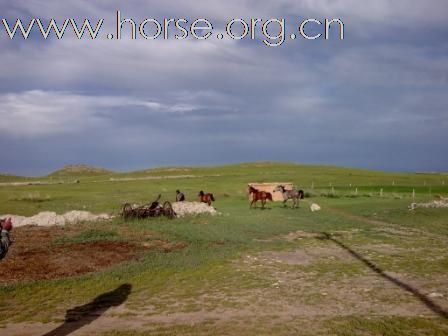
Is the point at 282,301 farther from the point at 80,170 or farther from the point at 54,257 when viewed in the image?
the point at 80,170

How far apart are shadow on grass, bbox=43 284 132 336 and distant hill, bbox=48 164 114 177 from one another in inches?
5376

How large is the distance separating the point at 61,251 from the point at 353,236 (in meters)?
14.9

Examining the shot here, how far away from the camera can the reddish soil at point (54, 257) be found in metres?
17.3

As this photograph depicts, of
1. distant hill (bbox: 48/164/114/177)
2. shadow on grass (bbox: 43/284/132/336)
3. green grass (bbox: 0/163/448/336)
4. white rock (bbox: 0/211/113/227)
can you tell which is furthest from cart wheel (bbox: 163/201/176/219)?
distant hill (bbox: 48/164/114/177)

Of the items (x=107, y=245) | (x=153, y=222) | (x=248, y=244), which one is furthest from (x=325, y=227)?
(x=107, y=245)

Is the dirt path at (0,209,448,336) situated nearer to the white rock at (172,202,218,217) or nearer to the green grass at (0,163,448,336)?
the green grass at (0,163,448,336)

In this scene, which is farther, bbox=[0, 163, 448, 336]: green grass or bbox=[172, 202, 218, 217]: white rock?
bbox=[172, 202, 218, 217]: white rock

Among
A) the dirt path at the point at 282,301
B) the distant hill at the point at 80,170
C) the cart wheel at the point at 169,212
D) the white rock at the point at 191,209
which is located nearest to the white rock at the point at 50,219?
the cart wheel at the point at 169,212

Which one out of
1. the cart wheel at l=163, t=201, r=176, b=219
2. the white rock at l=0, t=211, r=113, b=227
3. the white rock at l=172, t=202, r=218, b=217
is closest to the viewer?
the white rock at l=0, t=211, r=113, b=227

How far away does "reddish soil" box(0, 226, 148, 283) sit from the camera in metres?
17.3

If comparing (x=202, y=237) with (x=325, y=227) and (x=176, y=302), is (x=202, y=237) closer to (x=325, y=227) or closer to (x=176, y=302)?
(x=325, y=227)

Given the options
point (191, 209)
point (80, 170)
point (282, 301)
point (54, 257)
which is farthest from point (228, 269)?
point (80, 170)

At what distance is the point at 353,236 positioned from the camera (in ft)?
83.2

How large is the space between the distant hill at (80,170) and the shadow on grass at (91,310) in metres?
137
